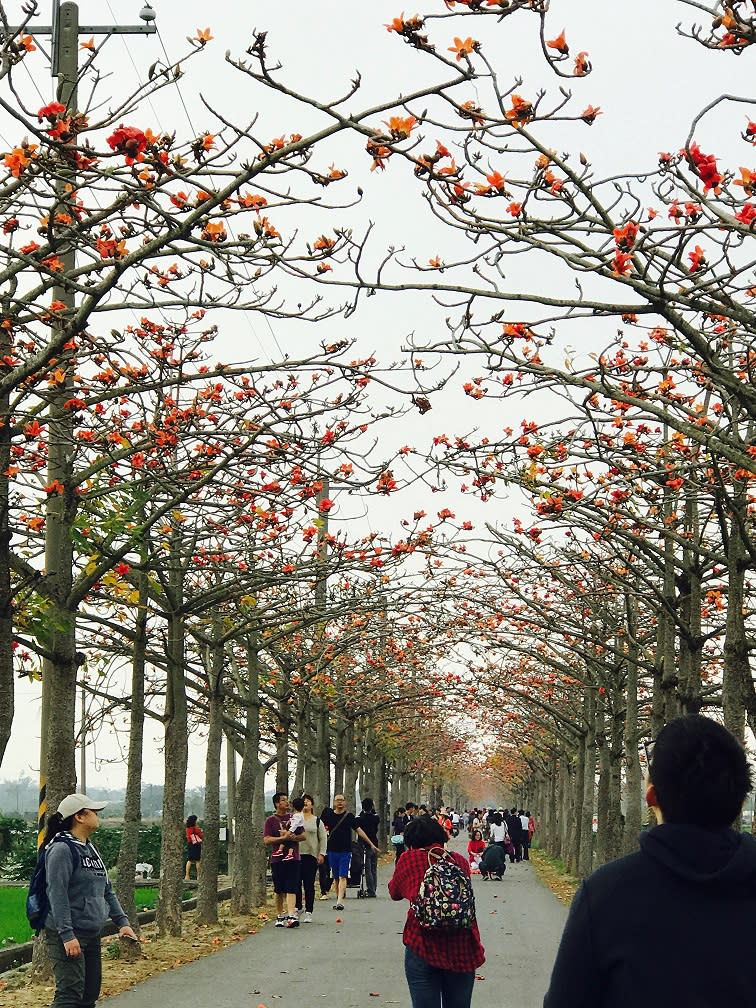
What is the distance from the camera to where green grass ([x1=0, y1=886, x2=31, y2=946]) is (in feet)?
53.9

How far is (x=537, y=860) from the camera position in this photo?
4966cm

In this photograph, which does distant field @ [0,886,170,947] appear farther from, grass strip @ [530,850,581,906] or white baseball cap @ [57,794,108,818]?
white baseball cap @ [57,794,108,818]

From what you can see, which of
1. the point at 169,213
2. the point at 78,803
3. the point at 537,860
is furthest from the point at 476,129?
the point at 537,860

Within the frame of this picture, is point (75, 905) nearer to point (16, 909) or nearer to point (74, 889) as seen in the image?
point (74, 889)

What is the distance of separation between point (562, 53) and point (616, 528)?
7.36 meters

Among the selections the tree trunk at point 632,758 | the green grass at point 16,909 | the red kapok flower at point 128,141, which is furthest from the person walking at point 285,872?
the red kapok flower at point 128,141

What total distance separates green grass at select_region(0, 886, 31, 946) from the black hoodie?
1399cm

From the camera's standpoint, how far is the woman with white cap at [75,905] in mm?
7324

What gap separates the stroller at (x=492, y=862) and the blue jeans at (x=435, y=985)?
27.0m

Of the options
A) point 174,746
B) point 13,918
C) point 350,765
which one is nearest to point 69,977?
point 174,746

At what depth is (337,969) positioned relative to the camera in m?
13.4

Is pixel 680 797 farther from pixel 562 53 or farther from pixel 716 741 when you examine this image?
pixel 562 53

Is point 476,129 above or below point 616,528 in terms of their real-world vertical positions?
above

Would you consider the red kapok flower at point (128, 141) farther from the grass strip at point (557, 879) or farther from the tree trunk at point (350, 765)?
the tree trunk at point (350, 765)
